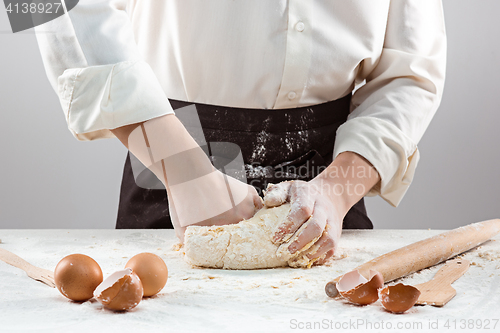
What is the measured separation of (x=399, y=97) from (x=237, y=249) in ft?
1.91

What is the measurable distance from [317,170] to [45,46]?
674 millimetres

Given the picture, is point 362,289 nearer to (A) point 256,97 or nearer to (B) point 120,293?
(B) point 120,293

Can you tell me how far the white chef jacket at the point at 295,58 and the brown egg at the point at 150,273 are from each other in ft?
1.13

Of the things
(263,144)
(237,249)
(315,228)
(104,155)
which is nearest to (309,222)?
(315,228)

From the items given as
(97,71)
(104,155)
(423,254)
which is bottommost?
(104,155)

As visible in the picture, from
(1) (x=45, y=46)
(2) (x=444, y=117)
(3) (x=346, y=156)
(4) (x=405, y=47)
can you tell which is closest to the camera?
(1) (x=45, y=46)

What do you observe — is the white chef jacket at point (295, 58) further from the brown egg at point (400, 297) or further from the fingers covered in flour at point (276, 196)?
the brown egg at point (400, 297)

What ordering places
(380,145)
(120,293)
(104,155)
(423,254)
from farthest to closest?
(104,155)
(380,145)
(423,254)
(120,293)

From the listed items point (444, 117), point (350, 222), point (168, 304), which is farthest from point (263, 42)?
point (444, 117)

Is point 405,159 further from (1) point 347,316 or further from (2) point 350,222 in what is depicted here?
(1) point 347,316

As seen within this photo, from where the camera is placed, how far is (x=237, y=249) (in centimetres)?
83

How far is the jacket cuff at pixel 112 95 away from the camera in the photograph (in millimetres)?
861

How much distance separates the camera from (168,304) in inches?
25.3

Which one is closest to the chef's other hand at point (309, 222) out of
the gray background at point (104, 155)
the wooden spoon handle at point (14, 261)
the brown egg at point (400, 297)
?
the brown egg at point (400, 297)
